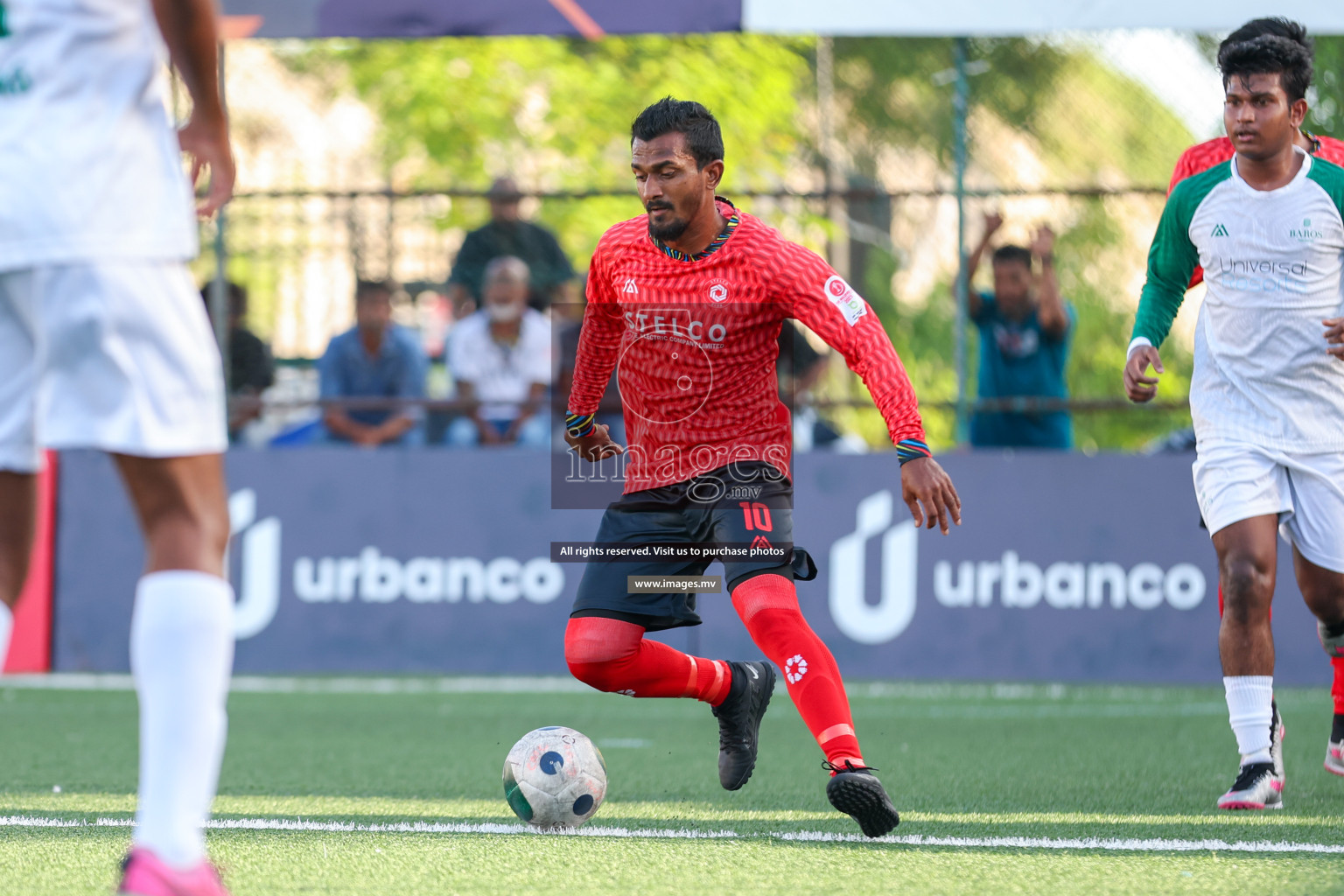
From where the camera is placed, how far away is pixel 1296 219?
5.20 m

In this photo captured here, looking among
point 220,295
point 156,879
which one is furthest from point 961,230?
point 156,879

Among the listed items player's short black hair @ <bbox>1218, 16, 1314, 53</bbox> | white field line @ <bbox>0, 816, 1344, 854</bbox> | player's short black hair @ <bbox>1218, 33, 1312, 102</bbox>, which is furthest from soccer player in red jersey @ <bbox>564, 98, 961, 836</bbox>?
player's short black hair @ <bbox>1218, 16, 1314, 53</bbox>

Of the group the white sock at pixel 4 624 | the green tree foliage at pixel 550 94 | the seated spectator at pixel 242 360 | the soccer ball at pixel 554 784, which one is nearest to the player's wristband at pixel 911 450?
the soccer ball at pixel 554 784

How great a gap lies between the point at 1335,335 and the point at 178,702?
372 cm

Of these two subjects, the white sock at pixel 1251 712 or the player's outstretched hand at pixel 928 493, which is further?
the white sock at pixel 1251 712

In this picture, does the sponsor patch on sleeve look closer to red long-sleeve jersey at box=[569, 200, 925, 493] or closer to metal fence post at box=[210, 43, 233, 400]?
red long-sleeve jersey at box=[569, 200, 925, 493]

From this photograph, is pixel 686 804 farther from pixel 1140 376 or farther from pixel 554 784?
pixel 1140 376

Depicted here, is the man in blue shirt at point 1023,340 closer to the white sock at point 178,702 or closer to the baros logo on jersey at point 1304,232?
the baros logo on jersey at point 1304,232

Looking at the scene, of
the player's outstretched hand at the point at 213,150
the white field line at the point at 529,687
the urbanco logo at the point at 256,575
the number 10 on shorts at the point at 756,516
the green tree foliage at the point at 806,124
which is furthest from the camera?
the green tree foliage at the point at 806,124

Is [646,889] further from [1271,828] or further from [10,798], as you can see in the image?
[10,798]

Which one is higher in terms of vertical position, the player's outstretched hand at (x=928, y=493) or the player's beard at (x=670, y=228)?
the player's beard at (x=670, y=228)

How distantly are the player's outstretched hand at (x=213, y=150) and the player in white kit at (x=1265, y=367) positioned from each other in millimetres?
3166

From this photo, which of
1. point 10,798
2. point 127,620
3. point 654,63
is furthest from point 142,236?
point 654,63

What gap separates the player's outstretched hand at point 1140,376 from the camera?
5250 mm
